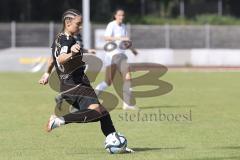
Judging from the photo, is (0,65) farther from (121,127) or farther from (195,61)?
(121,127)

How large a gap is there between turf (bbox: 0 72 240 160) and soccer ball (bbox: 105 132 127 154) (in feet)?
0.31

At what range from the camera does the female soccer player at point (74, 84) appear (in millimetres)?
9500

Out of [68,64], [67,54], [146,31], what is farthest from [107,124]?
[146,31]

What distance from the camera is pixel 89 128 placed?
41.3 ft

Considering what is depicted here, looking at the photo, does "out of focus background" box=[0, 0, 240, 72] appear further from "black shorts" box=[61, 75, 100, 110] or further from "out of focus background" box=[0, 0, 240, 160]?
"black shorts" box=[61, 75, 100, 110]

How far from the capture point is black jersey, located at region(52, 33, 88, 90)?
30.9ft

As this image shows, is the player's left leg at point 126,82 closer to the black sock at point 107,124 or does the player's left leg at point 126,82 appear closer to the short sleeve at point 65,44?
the black sock at point 107,124

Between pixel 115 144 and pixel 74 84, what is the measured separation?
3.08ft

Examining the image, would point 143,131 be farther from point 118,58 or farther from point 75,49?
point 118,58

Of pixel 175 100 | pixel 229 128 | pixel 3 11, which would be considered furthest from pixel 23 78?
pixel 3 11

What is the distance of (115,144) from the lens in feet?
31.7

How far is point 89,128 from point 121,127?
551mm

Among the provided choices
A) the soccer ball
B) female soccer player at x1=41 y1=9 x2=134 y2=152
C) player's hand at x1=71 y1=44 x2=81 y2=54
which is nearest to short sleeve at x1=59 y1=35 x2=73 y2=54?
female soccer player at x1=41 y1=9 x2=134 y2=152

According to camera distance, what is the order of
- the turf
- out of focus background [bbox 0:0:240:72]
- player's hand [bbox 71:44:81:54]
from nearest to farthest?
player's hand [bbox 71:44:81:54], the turf, out of focus background [bbox 0:0:240:72]
